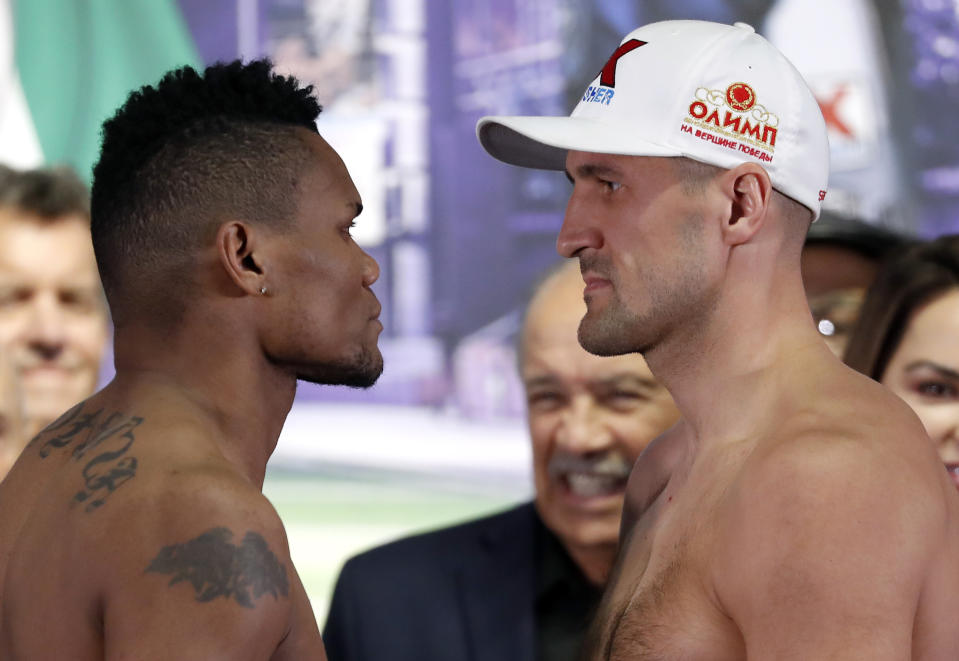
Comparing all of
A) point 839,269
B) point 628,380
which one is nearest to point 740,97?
point 628,380

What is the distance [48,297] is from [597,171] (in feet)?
7.15

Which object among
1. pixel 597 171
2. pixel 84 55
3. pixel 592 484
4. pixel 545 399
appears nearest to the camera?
pixel 597 171

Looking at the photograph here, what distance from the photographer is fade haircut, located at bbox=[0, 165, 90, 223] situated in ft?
12.1

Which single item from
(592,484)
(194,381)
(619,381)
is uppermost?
(619,381)

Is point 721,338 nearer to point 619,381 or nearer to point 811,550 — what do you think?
point 811,550

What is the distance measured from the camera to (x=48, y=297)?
3625 millimetres

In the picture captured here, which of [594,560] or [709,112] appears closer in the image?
[709,112]

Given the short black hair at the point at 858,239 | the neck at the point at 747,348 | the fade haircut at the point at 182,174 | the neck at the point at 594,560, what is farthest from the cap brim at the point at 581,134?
the short black hair at the point at 858,239

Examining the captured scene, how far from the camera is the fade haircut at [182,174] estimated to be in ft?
5.83

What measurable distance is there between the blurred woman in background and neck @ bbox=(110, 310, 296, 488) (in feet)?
4.95

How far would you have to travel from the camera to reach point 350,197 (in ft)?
6.31

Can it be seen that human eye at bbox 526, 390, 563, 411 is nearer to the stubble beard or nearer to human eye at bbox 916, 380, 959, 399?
human eye at bbox 916, 380, 959, 399

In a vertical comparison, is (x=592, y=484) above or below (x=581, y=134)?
below

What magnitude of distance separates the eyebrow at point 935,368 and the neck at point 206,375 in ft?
5.19
